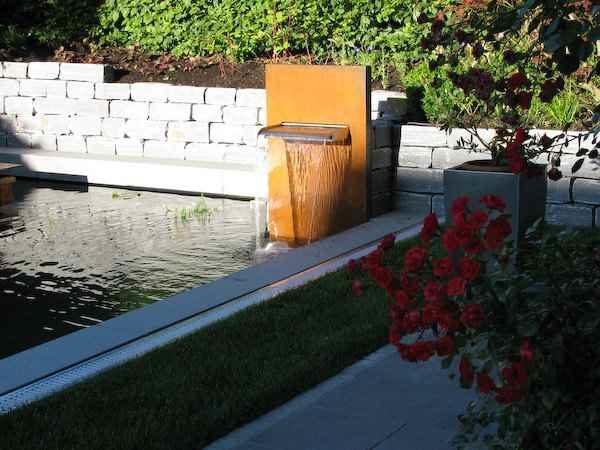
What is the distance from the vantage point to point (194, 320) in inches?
234

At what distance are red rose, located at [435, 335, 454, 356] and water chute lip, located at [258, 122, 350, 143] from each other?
5185mm

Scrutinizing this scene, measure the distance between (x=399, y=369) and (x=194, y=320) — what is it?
1.38 m

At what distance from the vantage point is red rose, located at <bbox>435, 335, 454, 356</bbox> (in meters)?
2.99

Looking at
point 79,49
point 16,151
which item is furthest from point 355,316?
point 79,49

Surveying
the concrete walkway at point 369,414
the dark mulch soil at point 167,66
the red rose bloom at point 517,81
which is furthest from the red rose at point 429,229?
the dark mulch soil at point 167,66

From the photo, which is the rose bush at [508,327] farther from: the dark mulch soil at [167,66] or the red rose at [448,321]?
the dark mulch soil at [167,66]

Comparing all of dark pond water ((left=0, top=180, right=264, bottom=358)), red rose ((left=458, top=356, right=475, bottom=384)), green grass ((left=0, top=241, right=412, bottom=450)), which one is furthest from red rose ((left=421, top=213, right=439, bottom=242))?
dark pond water ((left=0, top=180, right=264, bottom=358))

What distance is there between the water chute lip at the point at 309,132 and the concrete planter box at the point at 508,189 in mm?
1717

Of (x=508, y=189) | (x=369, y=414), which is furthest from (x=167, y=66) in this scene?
(x=369, y=414)

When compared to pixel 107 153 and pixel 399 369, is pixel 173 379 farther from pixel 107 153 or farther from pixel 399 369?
pixel 107 153

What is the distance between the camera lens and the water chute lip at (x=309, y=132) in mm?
8148

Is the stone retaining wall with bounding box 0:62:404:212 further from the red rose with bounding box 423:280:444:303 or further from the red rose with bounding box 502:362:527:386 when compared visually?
the red rose with bounding box 502:362:527:386

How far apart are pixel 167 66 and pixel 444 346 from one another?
965 centimetres

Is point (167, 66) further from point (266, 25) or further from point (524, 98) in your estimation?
point (524, 98)
